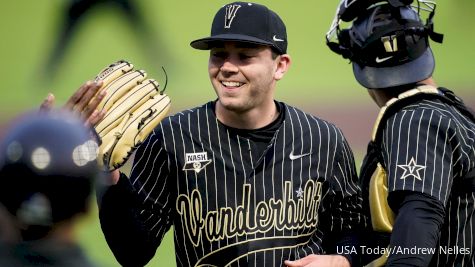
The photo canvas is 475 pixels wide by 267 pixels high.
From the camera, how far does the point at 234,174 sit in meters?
3.19

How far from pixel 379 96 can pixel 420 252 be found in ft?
2.17

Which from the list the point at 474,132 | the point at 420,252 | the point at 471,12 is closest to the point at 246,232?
the point at 420,252

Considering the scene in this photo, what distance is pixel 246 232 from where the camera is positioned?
3146mm

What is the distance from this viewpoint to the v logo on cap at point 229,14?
10.5 feet

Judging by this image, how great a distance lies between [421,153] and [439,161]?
0.06m

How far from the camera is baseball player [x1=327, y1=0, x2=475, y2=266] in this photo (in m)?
2.91

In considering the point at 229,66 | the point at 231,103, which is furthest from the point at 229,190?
the point at 229,66

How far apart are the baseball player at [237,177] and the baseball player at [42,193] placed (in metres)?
1.13

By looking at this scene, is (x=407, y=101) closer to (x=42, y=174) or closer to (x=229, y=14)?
(x=229, y=14)

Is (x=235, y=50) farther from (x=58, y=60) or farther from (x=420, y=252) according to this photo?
(x=58, y=60)

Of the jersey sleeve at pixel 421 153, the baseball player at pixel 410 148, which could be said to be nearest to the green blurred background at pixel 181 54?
the baseball player at pixel 410 148

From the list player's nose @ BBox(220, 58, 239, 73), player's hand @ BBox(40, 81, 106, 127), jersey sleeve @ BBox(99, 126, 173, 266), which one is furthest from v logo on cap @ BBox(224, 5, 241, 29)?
player's hand @ BBox(40, 81, 106, 127)

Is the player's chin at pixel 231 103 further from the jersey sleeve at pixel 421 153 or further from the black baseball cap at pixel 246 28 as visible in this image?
the jersey sleeve at pixel 421 153

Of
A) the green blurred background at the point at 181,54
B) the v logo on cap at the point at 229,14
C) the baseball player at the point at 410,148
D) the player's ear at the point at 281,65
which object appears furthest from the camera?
the green blurred background at the point at 181,54
